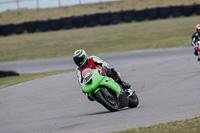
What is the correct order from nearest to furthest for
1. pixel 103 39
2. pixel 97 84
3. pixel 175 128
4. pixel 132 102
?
pixel 175 128, pixel 97 84, pixel 132 102, pixel 103 39

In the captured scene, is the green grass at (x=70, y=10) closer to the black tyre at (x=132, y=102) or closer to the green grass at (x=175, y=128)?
the black tyre at (x=132, y=102)

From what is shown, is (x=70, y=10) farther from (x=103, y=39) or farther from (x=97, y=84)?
(x=97, y=84)

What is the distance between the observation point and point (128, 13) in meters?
35.2

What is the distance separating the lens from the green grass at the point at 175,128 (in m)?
5.40

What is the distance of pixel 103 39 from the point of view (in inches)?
1277

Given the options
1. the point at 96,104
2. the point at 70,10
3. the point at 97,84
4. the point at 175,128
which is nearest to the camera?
the point at 175,128

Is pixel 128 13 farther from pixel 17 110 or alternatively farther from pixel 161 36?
pixel 17 110

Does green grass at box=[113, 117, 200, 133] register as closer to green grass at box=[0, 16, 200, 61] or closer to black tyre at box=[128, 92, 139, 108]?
black tyre at box=[128, 92, 139, 108]

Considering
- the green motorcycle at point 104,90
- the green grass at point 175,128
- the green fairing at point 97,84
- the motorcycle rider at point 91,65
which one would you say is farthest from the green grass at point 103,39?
the green grass at point 175,128

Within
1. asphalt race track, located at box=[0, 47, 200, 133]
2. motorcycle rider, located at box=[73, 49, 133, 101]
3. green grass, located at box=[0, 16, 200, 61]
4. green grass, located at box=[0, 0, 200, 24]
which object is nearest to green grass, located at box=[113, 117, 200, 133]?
asphalt race track, located at box=[0, 47, 200, 133]

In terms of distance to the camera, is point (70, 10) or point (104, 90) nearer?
point (104, 90)

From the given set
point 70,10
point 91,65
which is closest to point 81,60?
point 91,65

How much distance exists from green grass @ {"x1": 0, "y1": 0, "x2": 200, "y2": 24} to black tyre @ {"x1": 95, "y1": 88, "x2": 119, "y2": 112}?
30.2 meters

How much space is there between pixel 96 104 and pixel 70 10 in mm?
34618
